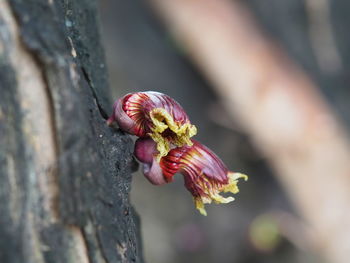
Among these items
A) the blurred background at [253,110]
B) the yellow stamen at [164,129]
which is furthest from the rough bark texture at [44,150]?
the blurred background at [253,110]

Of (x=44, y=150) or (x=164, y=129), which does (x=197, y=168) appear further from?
(x=44, y=150)

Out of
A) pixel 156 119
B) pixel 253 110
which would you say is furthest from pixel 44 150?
pixel 253 110

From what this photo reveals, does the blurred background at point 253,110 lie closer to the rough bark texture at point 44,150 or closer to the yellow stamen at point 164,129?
the yellow stamen at point 164,129

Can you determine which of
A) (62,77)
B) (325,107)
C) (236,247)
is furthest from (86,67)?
(236,247)

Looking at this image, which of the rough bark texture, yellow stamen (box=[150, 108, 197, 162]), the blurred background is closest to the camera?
the rough bark texture

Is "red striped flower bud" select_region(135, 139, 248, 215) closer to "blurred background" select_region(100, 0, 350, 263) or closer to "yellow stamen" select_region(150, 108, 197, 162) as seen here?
"yellow stamen" select_region(150, 108, 197, 162)

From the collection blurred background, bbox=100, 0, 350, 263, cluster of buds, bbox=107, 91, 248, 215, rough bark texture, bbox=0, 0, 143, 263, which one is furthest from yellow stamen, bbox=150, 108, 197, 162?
blurred background, bbox=100, 0, 350, 263

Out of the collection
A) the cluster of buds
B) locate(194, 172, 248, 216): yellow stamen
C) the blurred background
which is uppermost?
the cluster of buds
